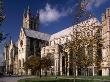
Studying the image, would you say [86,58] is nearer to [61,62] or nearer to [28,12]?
[61,62]

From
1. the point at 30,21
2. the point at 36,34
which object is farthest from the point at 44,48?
the point at 30,21

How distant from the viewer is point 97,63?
27734 mm

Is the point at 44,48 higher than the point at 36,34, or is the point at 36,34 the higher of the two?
the point at 36,34

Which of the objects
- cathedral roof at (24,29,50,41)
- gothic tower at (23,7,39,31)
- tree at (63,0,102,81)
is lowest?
tree at (63,0,102,81)

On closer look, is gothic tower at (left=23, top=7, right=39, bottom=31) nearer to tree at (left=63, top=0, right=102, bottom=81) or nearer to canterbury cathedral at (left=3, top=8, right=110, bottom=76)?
canterbury cathedral at (left=3, top=8, right=110, bottom=76)

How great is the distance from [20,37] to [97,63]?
106 m

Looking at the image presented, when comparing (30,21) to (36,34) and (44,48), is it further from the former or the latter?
(44,48)

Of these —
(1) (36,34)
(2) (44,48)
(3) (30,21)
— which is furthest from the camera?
(3) (30,21)

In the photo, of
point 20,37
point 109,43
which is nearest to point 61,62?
point 109,43

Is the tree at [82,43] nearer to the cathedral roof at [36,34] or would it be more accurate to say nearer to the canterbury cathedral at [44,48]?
the canterbury cathedral at [44,48]

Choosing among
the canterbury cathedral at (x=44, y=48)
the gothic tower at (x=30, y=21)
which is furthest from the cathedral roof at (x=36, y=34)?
the gothic tower at (x=30, y=21)

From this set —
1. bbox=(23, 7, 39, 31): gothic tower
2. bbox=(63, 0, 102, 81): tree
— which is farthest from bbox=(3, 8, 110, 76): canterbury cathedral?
bbox=(63, 0, 102, 81): tree

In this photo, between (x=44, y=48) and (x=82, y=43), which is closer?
(x=82, y=43)

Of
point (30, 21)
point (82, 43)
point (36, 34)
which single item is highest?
point (30, 21)
